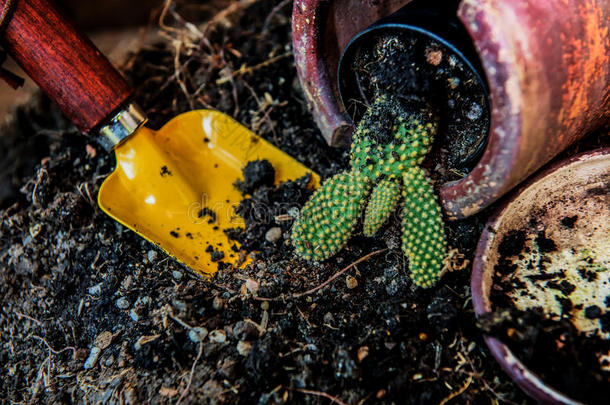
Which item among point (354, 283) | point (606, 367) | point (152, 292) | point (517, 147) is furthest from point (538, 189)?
point (152, 292)

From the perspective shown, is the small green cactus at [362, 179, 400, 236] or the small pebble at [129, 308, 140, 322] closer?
the small green cactus at [362, 179, 400, 236]

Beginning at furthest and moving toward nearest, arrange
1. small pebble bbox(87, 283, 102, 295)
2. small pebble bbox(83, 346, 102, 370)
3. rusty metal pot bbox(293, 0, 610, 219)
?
small pebble bbox(87, 283, 102, 295), small pebble bbox(83, 346, 102, 370), rusty metal pot bbox(293, 0, 610, 219)

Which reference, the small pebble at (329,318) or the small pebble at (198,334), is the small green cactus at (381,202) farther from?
the small pebble at (198,334)

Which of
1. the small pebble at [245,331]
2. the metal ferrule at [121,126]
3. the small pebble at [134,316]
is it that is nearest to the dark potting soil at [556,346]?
the small pebble at [245,331]

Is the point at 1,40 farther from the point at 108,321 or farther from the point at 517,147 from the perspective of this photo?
the point at 517,147

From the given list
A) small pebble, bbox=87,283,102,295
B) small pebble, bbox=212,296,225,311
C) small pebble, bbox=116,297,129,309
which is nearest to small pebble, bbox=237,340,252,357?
small pebble, bbox=212,296,225,311

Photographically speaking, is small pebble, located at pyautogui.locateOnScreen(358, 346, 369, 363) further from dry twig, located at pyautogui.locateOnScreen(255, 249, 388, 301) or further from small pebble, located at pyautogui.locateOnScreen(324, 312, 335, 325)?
dry twig, located at pyautogui.locateOnScreen(255, 249, 388, 301)

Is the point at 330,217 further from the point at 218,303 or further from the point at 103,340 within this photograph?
the point at 103,340
